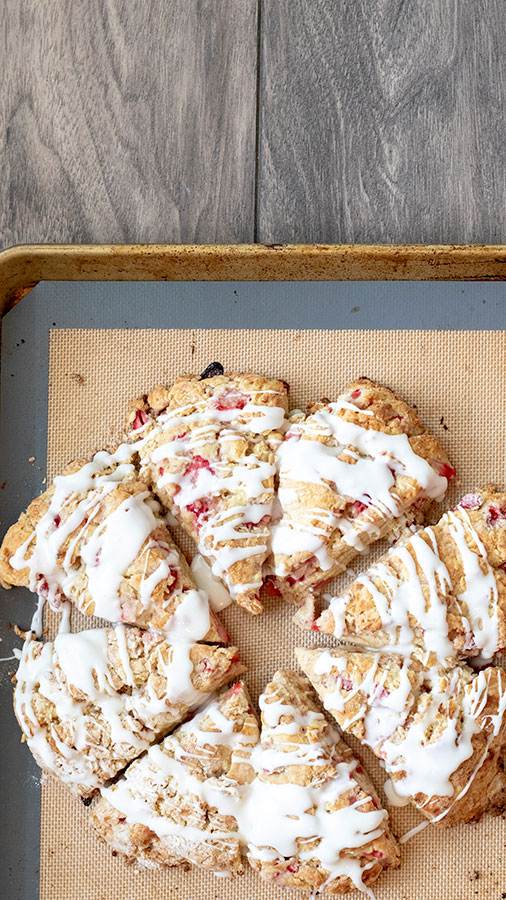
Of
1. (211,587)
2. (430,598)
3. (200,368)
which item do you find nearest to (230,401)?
(200,368)

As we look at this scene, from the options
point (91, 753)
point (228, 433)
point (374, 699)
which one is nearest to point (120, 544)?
point (228, 433)

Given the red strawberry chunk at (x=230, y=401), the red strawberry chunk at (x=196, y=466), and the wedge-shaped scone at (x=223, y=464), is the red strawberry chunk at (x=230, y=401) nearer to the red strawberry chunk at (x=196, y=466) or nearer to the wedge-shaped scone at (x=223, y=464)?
the wedge-shaped scone at (x=223, y=464)

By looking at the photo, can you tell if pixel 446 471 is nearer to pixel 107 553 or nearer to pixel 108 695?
pixel 107 553

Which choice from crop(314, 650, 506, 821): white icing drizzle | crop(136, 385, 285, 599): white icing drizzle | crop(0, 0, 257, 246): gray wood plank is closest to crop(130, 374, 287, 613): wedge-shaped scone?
crop(136, 385, 285, 599): white icing drizzle

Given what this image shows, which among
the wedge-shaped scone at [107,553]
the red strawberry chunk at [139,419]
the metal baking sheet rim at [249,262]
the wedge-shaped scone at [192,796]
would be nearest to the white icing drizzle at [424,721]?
the wedge-shaped scone at [192,796]

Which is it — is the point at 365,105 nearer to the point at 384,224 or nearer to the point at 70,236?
the point at 384,224
